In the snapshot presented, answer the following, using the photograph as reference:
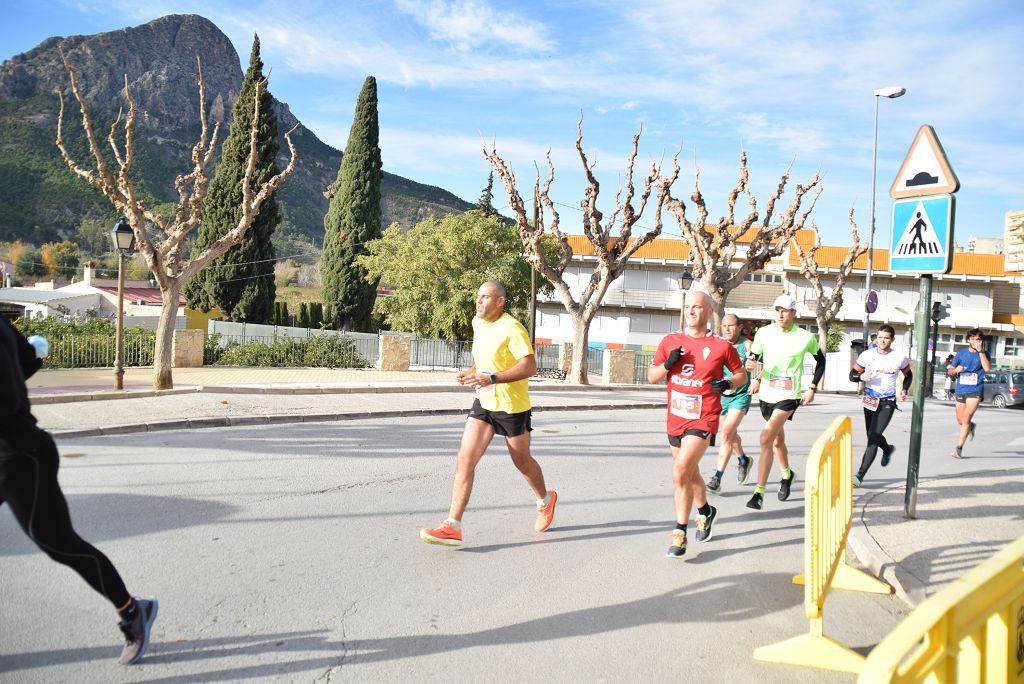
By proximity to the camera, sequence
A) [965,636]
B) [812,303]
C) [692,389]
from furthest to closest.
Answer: [812,303] < [692,389] < [965,636]

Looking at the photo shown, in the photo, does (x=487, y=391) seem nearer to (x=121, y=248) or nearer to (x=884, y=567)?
(x=884, y=567)

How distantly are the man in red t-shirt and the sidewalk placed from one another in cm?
142

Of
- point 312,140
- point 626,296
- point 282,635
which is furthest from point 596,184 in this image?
point 312,140

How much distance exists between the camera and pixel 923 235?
21.3 feet

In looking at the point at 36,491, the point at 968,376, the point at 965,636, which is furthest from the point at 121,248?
the point at 965,636

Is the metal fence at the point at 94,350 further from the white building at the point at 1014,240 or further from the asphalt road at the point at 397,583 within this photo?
the white building at the point at 1014,240

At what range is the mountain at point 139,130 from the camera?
83.9m

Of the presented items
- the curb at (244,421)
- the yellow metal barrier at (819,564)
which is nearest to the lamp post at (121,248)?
the curb at (244,421)

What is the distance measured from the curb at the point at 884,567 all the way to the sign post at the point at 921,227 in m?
0.88

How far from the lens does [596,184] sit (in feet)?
80.3

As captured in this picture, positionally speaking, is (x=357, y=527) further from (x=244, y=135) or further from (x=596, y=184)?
(x=244, y=135)

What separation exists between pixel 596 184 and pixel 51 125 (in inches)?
3646

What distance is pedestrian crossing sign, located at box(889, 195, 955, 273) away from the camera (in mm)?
6305

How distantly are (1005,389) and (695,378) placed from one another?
29770 millimetres
